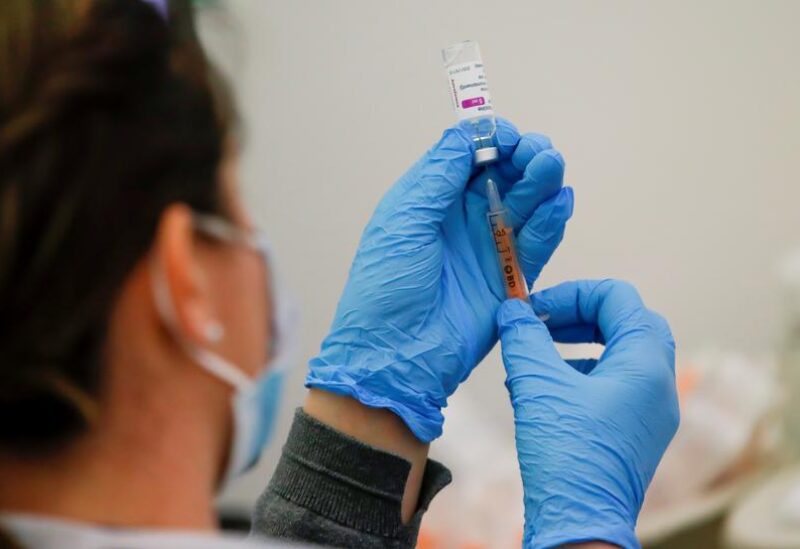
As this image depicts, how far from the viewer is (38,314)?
1.82 ft

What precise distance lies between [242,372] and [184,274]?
4.2 inches

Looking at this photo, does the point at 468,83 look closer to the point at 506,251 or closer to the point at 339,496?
the point at 506,251

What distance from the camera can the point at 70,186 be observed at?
1.83 ft

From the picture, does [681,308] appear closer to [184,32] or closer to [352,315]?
[352,315]

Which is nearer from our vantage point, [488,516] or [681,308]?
[488,516]

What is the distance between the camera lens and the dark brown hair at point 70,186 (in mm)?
546

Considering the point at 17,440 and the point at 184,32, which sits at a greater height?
the point at 184,32

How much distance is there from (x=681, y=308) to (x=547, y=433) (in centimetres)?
104

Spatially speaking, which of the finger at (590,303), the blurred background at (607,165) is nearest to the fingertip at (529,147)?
the finger at (590,303)

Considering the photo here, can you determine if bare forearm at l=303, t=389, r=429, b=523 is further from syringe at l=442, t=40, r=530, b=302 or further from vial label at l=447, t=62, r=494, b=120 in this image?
vial label at l=447, t=62, r=494, b=120

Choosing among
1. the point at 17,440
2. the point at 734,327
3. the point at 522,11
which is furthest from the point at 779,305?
the point at 17,440

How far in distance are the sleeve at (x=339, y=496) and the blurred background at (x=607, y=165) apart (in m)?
0.42

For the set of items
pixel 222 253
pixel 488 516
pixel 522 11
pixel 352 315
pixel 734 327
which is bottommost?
pixel 488 516

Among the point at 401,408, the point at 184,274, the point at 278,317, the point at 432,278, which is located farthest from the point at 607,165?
the point at 184,274
